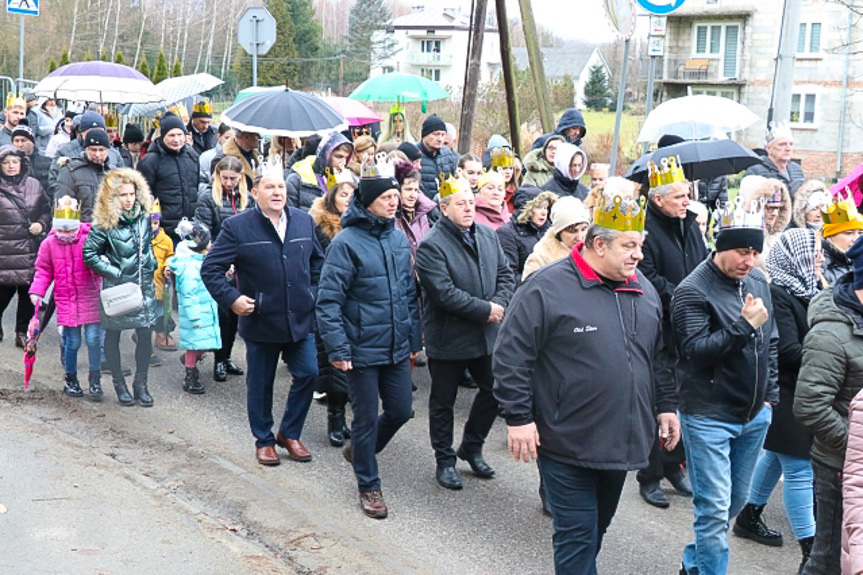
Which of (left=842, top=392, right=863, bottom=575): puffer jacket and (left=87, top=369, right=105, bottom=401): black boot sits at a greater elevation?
(left=842, top=392, right=863, bottom=575): puffer jacket

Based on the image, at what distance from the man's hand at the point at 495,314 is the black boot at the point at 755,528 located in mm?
1898

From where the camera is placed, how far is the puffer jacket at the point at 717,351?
541 cm

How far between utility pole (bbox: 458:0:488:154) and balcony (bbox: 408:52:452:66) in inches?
3862

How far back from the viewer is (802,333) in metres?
6.22

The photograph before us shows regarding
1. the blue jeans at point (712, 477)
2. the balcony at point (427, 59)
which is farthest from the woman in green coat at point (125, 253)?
the balcony at point (427, 59)

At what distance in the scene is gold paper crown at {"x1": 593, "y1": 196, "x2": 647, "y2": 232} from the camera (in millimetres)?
4891

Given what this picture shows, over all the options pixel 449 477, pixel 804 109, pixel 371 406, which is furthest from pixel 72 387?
pixel 804 109

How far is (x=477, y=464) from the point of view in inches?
293

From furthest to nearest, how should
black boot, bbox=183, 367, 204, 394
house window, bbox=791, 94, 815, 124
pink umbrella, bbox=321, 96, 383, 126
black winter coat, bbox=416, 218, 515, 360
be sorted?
1. house window, bbox=791, 94, 815, 124
2. pink umbrella, bbox=321, 96, 383, 126
3. black boot, bbox=183, 367, 204, 394
4. black winter coat, bbox=416, 218, 515, 360

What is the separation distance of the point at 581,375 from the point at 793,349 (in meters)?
1.88

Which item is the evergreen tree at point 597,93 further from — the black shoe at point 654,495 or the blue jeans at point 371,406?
the blue jeans at point 371,406

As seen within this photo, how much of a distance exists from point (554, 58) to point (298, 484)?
117675 millimetres

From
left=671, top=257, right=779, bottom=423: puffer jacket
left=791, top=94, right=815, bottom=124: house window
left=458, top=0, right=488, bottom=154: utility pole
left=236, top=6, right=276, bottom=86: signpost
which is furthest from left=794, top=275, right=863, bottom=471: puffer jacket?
left=791, top=94, right=815, bottom=124: house window

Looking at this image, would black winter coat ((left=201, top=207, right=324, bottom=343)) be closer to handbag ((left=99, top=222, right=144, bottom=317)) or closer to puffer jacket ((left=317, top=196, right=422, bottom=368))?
puffer jacket ((left=317, top=196, right=422, bottom=368))
